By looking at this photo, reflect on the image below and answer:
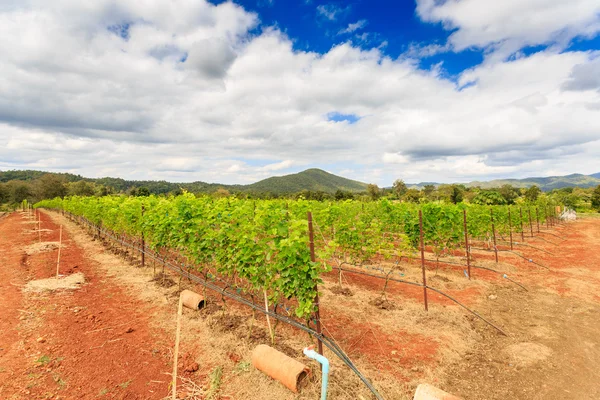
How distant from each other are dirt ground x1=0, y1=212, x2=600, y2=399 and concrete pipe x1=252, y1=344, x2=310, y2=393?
0.16m

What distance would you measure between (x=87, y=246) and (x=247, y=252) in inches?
629

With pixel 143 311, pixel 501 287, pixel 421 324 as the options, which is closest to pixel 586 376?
pixel 421 324

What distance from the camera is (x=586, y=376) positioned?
16.2 feet

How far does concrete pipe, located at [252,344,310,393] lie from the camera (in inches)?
159

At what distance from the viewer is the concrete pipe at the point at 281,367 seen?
4039 millimetres

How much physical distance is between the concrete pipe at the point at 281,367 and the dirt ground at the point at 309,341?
160 millimetres

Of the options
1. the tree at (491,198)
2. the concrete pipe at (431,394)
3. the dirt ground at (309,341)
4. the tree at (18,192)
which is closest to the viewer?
the concrete pipe at (431,394)

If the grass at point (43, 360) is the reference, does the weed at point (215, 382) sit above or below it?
below

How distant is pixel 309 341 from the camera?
5.58 m

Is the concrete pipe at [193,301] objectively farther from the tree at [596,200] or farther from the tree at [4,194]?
the tree at [4,194]

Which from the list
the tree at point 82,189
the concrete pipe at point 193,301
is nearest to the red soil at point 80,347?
the concrete pipe at point 193,301

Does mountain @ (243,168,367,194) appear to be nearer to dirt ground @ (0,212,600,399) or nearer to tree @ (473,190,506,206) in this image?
tree @ (473,190,506,206)

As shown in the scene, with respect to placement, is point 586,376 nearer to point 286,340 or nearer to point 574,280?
point 286,340

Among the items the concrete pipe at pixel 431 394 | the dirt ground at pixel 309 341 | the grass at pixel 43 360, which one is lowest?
the dirt ground at pixel 309 341
